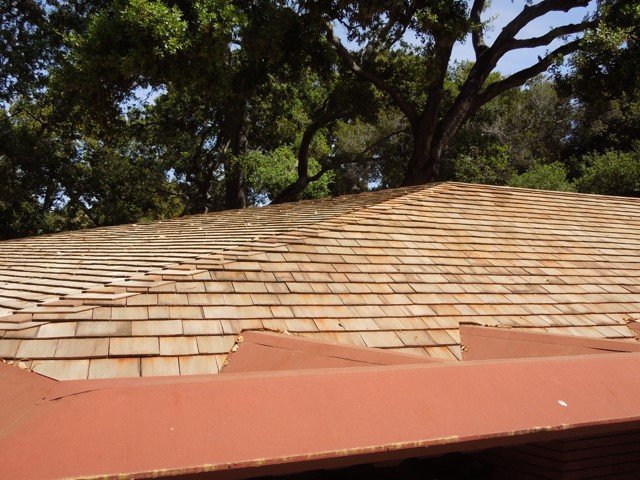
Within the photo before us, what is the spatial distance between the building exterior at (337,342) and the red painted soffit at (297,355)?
0.02 meters

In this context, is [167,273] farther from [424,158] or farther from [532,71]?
[532,71]

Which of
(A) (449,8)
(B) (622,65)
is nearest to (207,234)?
(A) (449,8)

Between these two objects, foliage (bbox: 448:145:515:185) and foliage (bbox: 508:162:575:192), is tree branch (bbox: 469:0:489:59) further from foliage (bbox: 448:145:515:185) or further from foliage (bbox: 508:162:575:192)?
foliage (bbox: 508:162:575:192)

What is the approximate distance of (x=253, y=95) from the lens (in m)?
20.0

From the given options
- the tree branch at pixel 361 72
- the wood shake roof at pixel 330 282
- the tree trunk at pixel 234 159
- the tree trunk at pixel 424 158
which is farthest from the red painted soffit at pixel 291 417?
the tree trunk at pixel 234 159

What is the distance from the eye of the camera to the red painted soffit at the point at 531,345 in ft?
11.3

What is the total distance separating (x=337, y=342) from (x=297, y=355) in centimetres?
118

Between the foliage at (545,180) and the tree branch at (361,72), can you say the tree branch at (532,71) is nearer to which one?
the tree branch at (361,72)

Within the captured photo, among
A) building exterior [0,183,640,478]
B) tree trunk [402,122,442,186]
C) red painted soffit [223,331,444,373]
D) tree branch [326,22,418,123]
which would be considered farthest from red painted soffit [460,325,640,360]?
tree branch [326,22,418,123]

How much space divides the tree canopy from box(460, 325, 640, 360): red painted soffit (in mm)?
10643

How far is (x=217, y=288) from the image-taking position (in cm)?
485

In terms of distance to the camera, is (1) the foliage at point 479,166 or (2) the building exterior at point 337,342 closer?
(2) the building exterior at point 337,342

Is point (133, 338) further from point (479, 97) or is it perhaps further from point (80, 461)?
point (479, 97)

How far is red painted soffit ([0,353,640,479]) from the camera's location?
1.89 meters
